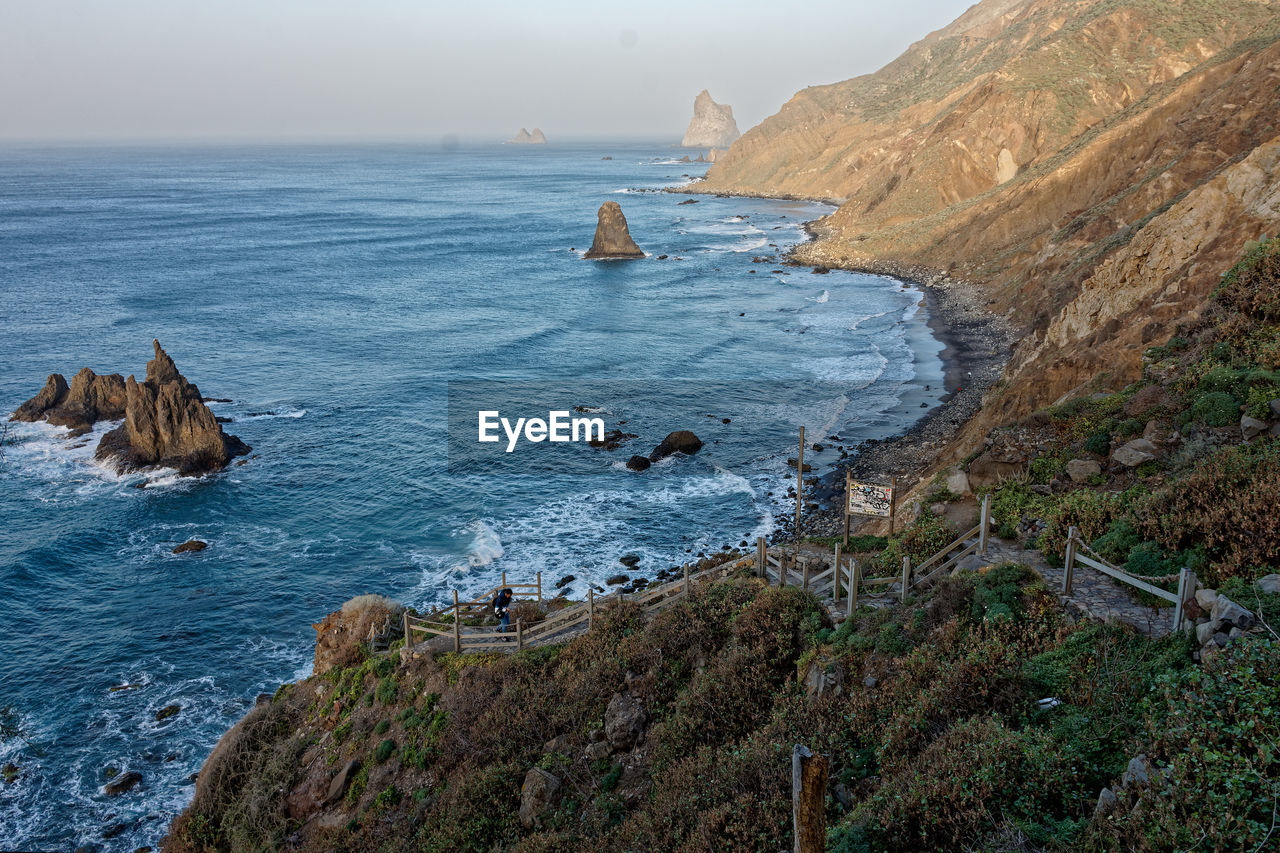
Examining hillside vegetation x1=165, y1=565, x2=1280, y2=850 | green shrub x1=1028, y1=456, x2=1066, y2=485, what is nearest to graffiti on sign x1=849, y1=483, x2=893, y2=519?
hillside vegetation x1=165, y1=565, x2=1280, y2=850

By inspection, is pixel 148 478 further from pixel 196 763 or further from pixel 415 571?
pixel 196 763

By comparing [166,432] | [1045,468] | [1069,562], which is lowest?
[166,432]

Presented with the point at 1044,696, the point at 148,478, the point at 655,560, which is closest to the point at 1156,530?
the point at 1044,696

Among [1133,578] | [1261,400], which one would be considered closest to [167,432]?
[1133,578]

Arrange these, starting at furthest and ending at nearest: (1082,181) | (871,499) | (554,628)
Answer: (1082,181), (554,628), (871,499)

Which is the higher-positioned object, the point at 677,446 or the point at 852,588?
the point at 852,588

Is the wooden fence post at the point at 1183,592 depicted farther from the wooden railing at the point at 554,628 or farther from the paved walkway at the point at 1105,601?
the wooden railing at the point at 554,628

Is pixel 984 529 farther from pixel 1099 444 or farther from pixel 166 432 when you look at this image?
pixel 166 432

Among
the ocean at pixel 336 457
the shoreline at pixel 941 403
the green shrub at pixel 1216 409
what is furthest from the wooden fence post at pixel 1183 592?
the ocean at pixel 336 457
